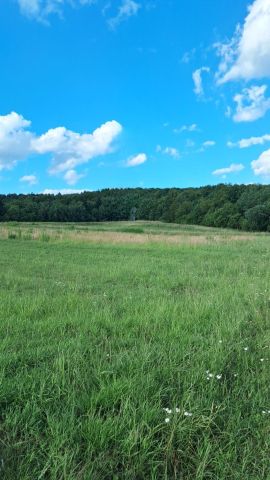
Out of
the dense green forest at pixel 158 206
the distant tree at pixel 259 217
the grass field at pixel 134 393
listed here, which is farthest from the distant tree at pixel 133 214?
the grass field at pixel 134 393

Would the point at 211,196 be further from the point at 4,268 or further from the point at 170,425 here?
the point at 170,425

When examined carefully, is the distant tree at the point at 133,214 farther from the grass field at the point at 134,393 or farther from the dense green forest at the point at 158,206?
the grass field at the point at 134,393

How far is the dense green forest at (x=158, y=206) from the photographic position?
96263 mm

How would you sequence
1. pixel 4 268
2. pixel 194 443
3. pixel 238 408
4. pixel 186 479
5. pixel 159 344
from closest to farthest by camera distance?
pixel 186 479 < pixel 194 443 < pixel 238 408 < pixel 159 344 < pixel 4 268

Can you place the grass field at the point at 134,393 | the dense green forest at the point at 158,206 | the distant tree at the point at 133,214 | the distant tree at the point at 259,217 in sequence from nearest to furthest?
the grass field at the point at 134,393 → the distant tree at the point at 259,217 → the dense green forest at the point at 158,206 → the distant tree at the point at 133,214

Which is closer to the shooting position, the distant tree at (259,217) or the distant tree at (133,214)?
the distant tree at (259,217)

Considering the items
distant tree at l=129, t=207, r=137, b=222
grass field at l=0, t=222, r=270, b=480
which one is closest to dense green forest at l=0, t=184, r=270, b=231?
distant tree at l=129, t=207, r=137, b=222

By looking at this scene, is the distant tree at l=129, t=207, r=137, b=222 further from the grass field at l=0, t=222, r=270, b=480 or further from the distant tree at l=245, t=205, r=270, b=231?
the grass field at l=0, t=222, r=270, b=480

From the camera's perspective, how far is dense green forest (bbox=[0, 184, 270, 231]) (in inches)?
3790

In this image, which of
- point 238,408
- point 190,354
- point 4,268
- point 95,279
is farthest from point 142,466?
point 4,268

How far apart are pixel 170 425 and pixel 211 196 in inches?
4471

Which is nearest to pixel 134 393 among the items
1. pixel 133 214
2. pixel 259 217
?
pixel 259 217

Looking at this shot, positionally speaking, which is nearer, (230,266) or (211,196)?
(230,266)

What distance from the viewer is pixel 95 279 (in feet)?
34.7
